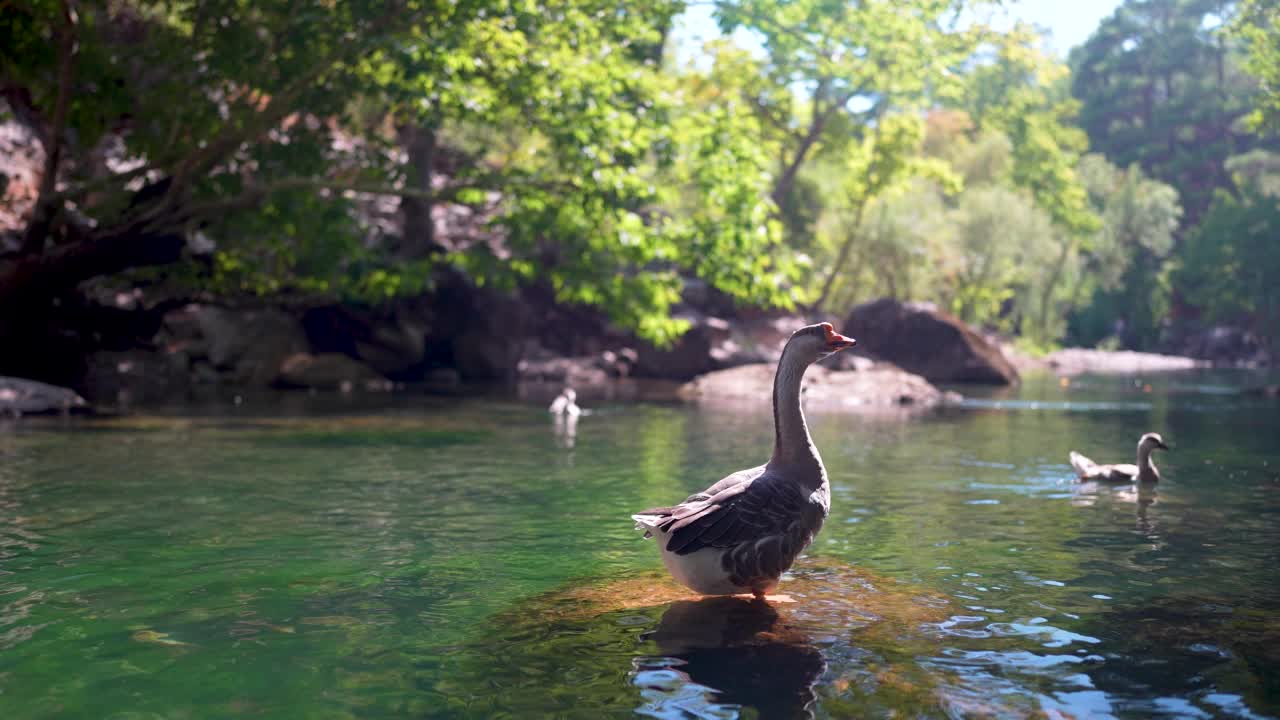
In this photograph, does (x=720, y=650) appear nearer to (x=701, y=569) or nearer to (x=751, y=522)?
(x=701, y=569)

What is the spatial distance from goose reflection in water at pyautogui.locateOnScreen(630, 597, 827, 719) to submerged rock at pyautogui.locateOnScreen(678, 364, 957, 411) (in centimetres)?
2382

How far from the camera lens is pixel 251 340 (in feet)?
133

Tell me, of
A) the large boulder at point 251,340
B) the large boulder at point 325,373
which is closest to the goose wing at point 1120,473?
the large boulder at point 325,373

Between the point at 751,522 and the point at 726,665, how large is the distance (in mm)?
1355

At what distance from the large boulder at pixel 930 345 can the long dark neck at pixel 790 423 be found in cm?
3902

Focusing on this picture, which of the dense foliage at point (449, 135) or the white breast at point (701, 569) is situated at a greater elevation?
the dense foliage at point (449, 135)

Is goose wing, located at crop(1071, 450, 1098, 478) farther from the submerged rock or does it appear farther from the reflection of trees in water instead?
the submerged rock

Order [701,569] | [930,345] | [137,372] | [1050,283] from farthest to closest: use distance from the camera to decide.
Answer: [1050,283]
[930,345]
[137,372]
[701,569]

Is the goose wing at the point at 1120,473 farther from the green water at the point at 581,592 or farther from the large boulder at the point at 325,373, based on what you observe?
the large boulder at the point at 325,373

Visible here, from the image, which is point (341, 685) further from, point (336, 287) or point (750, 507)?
point (336, 287)

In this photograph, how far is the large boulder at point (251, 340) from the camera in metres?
39.9

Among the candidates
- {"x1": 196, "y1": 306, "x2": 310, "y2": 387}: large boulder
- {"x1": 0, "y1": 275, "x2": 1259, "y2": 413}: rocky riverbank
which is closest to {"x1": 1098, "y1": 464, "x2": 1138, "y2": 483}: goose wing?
{"x1": 0, "y1": 275, "x2": 1259, "y2": 413}: rocky riverbank

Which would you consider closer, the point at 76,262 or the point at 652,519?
the point at 652,519

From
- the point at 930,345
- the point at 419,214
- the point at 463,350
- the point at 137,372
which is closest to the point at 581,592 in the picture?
the point at 419,214
